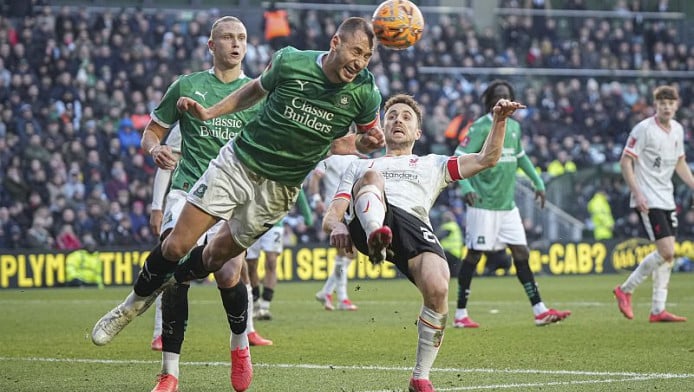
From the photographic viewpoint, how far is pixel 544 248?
85.2 ft

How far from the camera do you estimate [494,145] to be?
7.42 m

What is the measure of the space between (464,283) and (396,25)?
6132 mm

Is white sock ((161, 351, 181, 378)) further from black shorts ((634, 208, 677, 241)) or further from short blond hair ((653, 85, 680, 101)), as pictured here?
short blond hair ((653, 85, 680, 101))

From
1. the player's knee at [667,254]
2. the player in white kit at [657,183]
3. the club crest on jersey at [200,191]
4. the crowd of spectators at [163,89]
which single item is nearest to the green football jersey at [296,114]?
the club crest on jersey at [200,191]

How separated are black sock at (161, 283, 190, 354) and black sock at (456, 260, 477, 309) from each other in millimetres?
5634

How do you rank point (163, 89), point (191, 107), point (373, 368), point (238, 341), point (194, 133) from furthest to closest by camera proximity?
point (163, 89) → point (373, 368) → point (194, 133) → point (238, 341) → point (191, 107)

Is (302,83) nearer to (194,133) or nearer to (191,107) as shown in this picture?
(191,107)

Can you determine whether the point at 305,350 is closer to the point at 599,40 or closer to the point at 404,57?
the point at 404,57

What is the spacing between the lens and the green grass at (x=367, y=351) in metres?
8.00

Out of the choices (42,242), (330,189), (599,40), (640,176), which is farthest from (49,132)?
(599,40)

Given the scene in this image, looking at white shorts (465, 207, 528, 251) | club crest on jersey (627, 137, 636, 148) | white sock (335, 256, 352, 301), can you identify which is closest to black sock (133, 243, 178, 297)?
white shorts (465, 207, 528, 251)

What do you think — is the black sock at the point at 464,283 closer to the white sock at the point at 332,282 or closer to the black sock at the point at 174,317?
the white sock at the point at 332,282

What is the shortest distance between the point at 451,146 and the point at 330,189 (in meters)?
13.5

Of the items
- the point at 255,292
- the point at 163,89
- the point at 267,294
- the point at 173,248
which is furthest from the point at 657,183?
the point at 163,89
